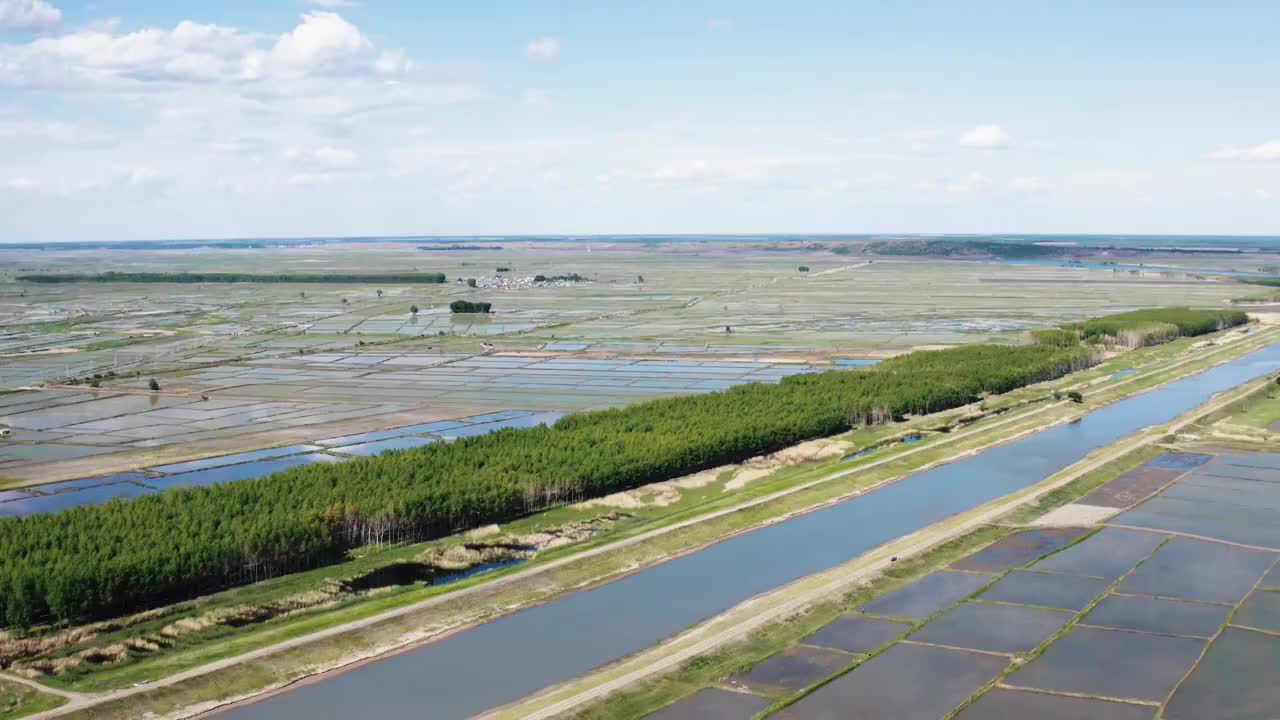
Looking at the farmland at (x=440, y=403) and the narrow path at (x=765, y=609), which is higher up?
the farmland at (x=440, y=403)

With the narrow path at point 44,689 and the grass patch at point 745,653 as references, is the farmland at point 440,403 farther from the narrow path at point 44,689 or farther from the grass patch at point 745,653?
the grass patch at point 745,653

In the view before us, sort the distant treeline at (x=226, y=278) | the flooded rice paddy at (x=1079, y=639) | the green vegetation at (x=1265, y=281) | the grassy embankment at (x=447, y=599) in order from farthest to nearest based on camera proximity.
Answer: the distant treeline at (x=226, y=278), the green vegetation at (x=1265, y=281), the grassy embankment at (x=447, y=599), the flooded rice paddy at (x=1079, y=639)

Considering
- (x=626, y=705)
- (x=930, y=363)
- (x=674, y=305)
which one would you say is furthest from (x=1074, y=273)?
(x=626, y=705)

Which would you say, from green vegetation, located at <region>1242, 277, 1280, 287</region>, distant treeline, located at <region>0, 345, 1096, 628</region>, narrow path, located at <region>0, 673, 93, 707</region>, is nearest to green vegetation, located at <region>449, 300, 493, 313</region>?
distant treeline, located at <region>0, 345, 1096, 628</region>

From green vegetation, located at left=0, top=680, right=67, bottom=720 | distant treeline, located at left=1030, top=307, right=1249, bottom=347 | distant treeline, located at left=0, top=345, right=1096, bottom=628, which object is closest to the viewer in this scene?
green vegetation, located at left=0, top=680, right=67, bottom=720

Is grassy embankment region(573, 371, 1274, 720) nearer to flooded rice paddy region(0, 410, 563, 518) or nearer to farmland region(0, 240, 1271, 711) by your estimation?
farmland region(0, 240, 1271, 711)

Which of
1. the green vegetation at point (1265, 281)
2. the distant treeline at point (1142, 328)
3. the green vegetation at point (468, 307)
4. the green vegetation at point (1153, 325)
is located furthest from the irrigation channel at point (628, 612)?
the green vegetation at point (1265, 281)
